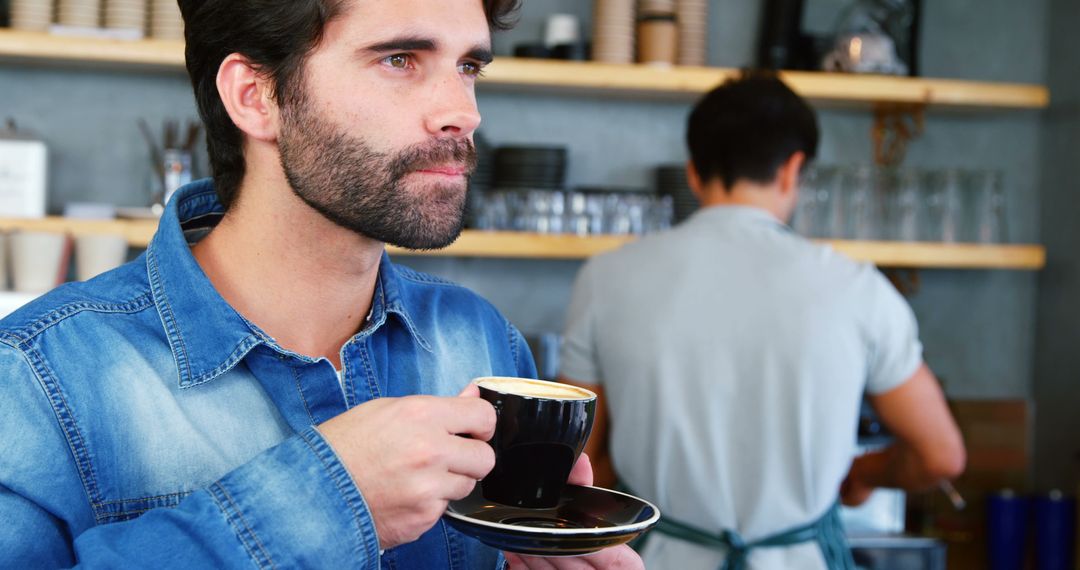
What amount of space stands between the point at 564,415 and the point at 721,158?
139 centimetres

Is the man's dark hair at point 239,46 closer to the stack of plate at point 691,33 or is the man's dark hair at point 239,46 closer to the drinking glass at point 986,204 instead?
the stack of plate at point 691,33

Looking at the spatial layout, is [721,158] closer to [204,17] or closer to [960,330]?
[204,17]

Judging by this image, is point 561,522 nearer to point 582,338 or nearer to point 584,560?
point 584,560

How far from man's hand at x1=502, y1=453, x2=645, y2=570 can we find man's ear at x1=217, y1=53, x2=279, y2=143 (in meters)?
0.44

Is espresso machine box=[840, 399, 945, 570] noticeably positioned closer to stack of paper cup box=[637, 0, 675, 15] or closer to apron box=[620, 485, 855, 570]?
apron box=[620, 485, 855, 570]

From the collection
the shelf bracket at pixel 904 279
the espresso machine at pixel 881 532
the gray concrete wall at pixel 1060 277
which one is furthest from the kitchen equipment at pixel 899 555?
the shelf bracket at pixel 904 279

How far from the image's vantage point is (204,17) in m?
1.10

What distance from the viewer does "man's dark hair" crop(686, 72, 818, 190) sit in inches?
84.4

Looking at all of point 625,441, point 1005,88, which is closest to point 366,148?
point 625,441

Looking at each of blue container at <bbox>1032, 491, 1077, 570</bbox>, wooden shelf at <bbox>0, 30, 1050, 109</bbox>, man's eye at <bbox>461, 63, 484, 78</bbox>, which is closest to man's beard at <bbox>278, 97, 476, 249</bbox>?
man's eye at <bbox>461, 63, 484, 78</bbox>

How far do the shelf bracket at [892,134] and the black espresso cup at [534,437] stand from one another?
8.98 ft

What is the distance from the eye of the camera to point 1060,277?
3375 mm

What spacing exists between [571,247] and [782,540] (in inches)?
43.3

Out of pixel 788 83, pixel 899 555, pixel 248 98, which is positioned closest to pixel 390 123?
pixel 248 98
